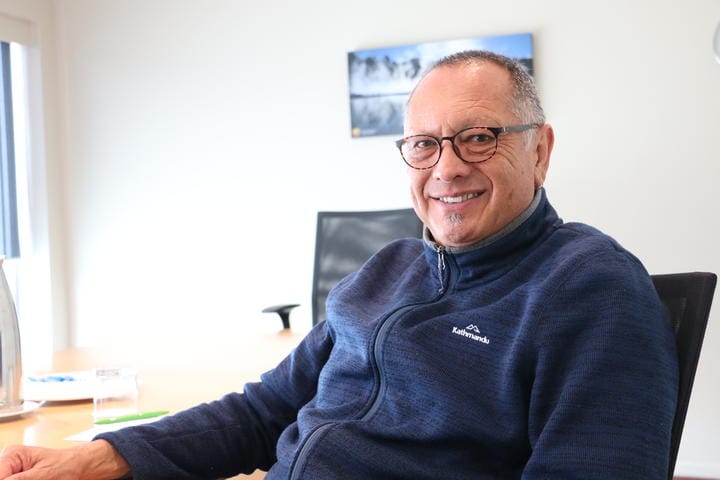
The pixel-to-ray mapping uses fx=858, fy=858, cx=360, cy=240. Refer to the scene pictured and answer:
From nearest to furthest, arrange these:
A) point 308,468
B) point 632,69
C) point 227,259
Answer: point 308,468 < point 632,69 < point 227,259

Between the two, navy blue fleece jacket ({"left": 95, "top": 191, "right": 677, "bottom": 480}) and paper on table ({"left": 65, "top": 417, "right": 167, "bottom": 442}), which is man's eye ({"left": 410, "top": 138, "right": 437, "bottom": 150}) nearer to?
navy blue fleece jacket ({"left": 95, "top": 191, "right": 677, "bottom": 480})

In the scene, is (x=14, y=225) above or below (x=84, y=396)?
above

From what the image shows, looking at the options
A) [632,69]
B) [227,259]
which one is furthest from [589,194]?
[227,259]

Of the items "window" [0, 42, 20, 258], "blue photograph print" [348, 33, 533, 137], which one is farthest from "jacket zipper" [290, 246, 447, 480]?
"window" [0, 42, 20, 258]

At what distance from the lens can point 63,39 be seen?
187 inches

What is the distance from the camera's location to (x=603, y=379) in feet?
3.58

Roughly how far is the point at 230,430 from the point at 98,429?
0.24 metres

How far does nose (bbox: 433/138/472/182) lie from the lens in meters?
1.41

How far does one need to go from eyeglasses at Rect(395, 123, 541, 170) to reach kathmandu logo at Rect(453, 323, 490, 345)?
285mm

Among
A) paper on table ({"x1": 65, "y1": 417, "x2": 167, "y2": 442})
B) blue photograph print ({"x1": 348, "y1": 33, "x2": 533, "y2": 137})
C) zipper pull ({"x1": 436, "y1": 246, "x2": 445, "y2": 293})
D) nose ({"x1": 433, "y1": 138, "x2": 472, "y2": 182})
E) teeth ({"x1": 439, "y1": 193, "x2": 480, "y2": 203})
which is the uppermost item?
blue photograph print ({"x1": 348, "y1": 33, "x2": 533, "y2": 137})

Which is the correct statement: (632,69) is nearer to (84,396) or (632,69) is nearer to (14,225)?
(84,396)

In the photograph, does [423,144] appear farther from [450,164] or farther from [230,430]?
[230,430]

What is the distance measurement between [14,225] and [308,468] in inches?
150

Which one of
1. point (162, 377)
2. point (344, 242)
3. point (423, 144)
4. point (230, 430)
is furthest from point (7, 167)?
point (423, 144)
